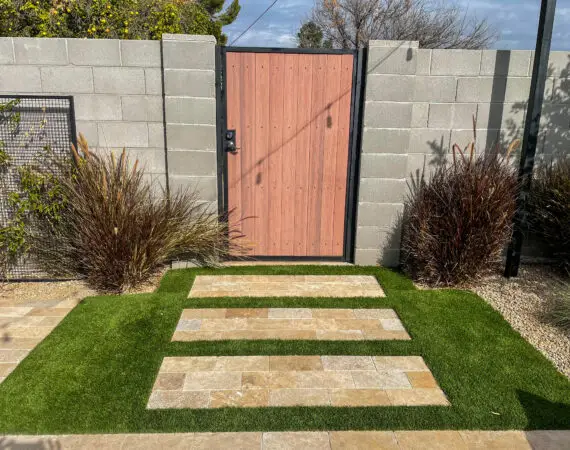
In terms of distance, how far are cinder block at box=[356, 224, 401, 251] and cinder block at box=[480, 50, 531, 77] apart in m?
1.70

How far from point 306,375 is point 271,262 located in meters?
2.06

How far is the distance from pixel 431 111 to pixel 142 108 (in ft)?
8.95

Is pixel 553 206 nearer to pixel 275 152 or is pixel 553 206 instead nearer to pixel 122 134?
pixel 275 152

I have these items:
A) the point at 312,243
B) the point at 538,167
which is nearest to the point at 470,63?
the point at 538,167

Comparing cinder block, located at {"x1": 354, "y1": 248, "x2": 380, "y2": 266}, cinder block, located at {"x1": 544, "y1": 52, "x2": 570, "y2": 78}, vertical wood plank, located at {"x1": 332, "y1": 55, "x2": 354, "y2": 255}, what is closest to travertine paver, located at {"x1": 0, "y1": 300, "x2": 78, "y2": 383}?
vertical wood plank, located at {"x1": 332, "y1": 55, "x2": 354, "y2": 255}

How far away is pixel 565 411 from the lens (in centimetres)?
255

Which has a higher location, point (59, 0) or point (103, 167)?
point (59, 0)

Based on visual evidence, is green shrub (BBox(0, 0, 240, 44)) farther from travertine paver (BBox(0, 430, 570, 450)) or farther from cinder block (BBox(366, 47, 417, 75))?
travertine paver (BBox(0, 430, 570, 450))

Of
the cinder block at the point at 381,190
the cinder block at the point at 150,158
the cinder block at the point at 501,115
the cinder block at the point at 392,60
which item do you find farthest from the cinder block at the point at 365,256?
the cinder block at the point at 150,158

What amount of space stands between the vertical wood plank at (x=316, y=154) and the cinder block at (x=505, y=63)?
1516 millimetres

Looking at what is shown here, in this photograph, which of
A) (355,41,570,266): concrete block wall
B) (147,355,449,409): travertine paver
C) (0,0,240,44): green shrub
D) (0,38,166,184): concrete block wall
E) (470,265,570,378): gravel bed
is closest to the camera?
(147,355,449,409): travertine paver

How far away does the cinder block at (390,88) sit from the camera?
14.2 feet

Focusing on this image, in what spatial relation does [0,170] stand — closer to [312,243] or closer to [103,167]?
[103,167]

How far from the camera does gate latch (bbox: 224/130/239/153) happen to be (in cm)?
449
